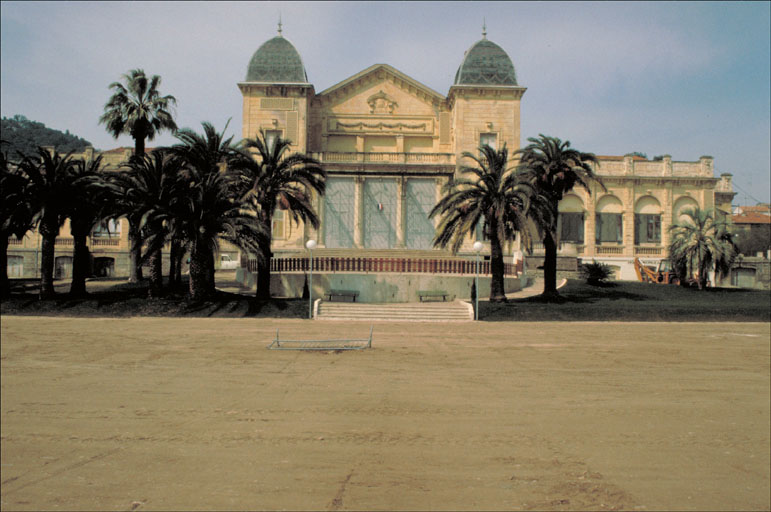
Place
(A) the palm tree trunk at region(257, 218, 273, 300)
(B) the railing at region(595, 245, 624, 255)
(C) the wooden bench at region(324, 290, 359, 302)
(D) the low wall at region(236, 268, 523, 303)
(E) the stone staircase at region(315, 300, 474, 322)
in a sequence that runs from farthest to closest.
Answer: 1. (B) the railing at region(595, 245, 624, 255)
2. (D) the low wall at region(236, 268, 523, 303)
3. (C) the wooden bench at region(324, 290, 359, 302)
4. (A) the palm tree trunk at region(257, 218, 273, 300)
5. (E) the stone staircase at region(315, 300, 474, 322)

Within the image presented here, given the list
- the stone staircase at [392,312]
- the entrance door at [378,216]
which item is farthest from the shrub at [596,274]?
the entrance door at [378,216]

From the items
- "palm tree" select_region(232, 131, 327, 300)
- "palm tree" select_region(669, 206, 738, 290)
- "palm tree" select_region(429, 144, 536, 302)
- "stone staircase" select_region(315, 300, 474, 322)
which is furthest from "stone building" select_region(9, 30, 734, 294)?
"stone staircase" select_region(315, 300, 474, 322)

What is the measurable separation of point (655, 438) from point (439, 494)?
13.5ft

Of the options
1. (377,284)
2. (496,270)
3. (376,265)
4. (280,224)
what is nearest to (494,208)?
(496,270)

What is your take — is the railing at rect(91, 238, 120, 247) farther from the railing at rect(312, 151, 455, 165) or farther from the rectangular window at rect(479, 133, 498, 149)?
the rectangular window at rect(479, 133, 498, 149)

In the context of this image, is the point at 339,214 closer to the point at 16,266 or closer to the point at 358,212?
the point at 358,212

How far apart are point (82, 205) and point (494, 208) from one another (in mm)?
19423

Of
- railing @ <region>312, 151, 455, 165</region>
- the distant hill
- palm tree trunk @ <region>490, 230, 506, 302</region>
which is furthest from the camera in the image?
the distant hill

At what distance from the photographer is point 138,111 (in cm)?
3120

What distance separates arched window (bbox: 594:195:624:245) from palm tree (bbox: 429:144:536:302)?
21.7 metres

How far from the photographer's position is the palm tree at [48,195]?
23453 mm

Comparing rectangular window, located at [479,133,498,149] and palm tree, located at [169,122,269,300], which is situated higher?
rectangular window, located at [479,133,498,149]

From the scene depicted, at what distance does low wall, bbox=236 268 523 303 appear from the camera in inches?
1109

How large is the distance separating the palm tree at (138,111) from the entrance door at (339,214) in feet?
40.6
